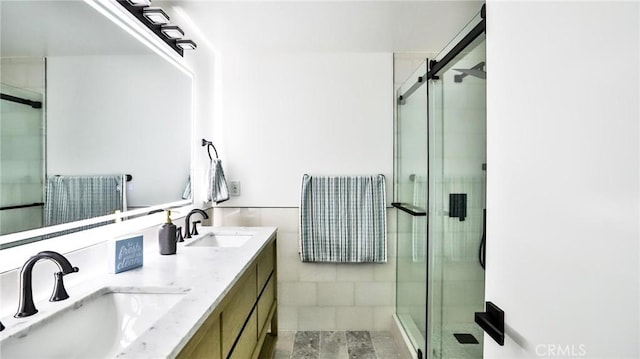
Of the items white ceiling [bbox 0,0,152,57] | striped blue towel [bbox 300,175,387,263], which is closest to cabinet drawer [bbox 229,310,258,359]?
striped blue towel [bbox 300,175,387,263]

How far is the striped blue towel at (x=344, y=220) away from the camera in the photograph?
244 cm

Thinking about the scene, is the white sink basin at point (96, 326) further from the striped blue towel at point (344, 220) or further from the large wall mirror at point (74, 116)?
the striped blue towel at point (344, 220)

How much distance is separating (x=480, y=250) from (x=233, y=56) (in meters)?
2.19

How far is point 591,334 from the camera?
0.48 metres

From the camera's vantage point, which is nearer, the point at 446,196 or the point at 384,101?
the point at 446,196

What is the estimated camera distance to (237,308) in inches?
50.3

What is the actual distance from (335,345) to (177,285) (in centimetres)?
161

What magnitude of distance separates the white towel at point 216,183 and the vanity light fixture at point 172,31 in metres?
0.85

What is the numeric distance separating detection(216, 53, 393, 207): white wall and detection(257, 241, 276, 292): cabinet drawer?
0.47 metres

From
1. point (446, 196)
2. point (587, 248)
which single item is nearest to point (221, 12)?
point (446, 196)

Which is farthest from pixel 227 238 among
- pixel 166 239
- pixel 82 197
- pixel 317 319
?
pixel 317 319

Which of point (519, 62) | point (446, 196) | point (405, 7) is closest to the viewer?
point (519, 62)

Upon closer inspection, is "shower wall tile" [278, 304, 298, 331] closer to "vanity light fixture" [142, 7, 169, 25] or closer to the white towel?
the white towel

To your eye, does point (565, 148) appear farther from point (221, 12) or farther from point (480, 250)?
point (221, 12)
